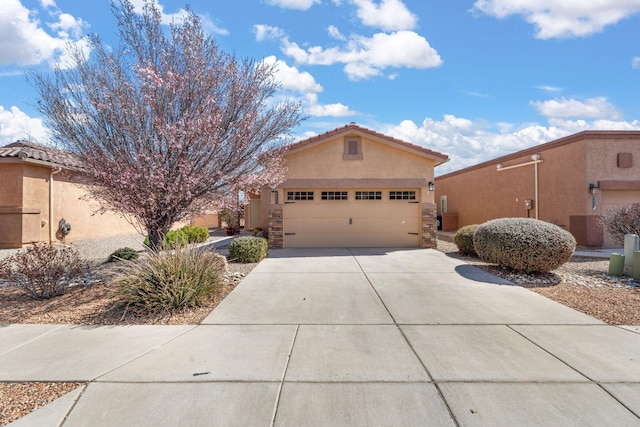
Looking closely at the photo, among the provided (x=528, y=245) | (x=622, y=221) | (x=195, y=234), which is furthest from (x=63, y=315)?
(x=622, y=221)

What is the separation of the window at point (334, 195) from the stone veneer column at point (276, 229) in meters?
1.77

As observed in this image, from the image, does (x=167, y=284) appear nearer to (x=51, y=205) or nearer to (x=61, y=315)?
(x=61, y=315)

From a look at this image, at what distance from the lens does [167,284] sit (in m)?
5.77

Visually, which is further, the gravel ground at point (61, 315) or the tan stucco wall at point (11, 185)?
the tan stucco wall at point (11, 185)

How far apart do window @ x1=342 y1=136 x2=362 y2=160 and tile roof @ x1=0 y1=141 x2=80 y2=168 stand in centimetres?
839

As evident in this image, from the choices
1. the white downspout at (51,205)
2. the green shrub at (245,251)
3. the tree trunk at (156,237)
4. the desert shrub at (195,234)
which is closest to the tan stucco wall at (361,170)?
the green shrub at (245,251)

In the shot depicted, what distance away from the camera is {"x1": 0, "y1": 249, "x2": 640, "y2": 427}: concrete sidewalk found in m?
3.05

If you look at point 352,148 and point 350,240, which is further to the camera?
point 350,240

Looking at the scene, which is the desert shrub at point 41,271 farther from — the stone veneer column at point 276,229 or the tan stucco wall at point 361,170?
the tan stucco wall at point 361,170

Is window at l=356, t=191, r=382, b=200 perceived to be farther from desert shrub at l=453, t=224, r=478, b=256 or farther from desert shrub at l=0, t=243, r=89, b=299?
desert shrub at l=0, t=243, r=89, b=299

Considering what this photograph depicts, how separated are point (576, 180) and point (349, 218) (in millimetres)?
8648

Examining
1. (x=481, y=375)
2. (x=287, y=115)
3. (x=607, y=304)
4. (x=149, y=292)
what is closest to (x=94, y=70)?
(x=287, y=115)

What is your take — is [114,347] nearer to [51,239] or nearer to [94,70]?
[94,70]

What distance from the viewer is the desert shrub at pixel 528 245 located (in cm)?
791
